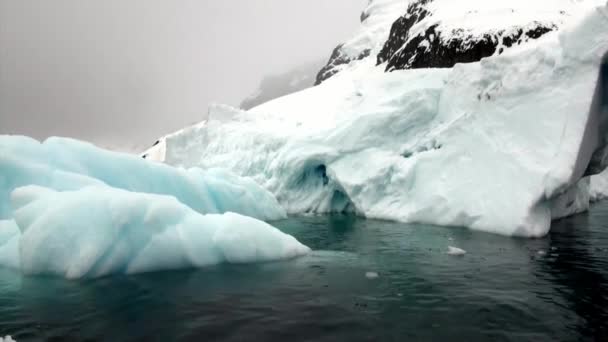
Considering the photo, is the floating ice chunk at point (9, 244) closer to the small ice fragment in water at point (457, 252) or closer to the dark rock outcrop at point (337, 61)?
the small ice fragment in water at point (457, 252)

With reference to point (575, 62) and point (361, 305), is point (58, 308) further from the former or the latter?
point (575, 62)

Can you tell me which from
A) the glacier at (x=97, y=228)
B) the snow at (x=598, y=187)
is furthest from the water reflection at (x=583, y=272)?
the snow at (x=598, y=187)

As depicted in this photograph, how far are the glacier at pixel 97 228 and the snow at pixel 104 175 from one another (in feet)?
0.10

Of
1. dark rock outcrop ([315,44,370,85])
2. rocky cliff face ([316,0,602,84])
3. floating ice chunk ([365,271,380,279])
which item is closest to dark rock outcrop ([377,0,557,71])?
rocky cliff face ([316,0,602,84])

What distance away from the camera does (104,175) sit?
37.8 ft

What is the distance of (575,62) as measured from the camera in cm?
1054

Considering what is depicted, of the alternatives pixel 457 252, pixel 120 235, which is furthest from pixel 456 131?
pixel 120 235

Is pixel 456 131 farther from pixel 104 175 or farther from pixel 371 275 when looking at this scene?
pixel 104 175

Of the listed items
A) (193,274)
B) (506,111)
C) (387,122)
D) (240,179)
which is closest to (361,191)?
(387,122)

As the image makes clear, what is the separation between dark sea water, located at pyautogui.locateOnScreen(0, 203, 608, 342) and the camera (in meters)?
4.43

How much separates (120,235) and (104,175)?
492 cm

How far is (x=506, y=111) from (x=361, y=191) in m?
6.52

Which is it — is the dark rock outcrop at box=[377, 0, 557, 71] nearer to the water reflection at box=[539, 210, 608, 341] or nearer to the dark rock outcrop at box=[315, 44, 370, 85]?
the water reflection at box=[539, 210, 608, 341]

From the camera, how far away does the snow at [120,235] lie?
712 centimetres
